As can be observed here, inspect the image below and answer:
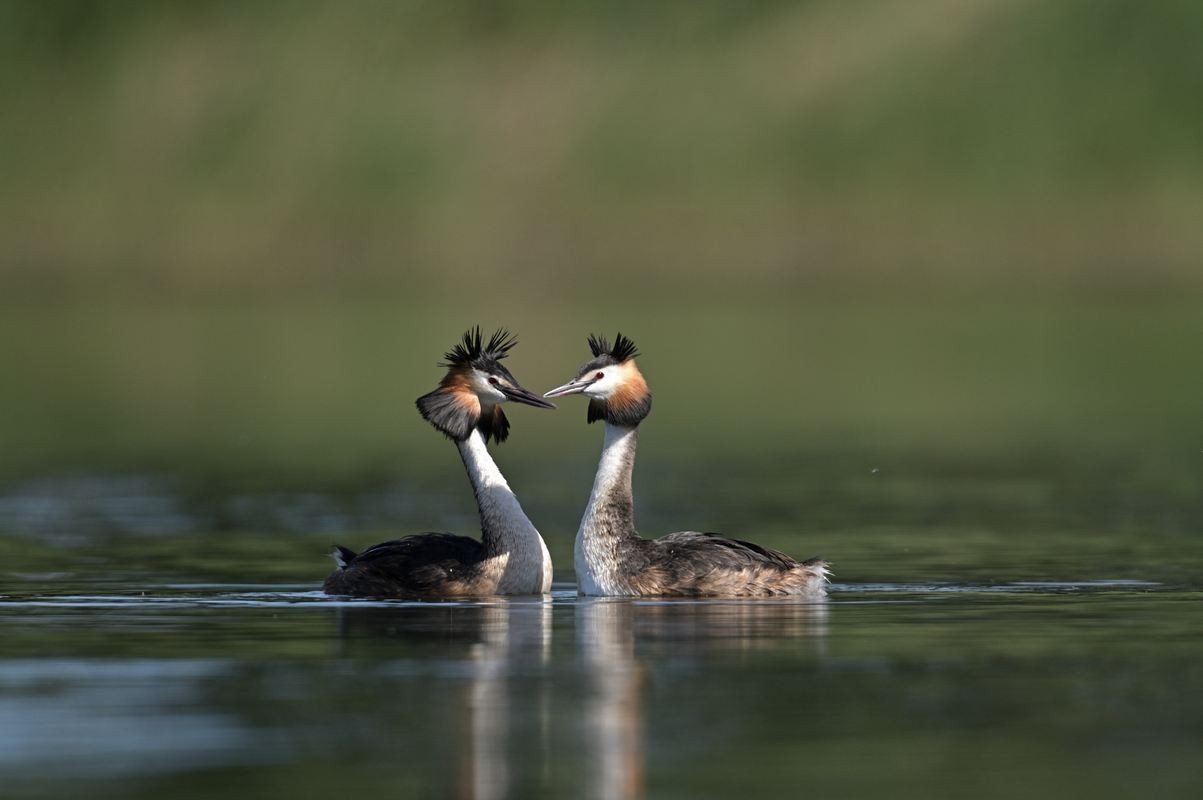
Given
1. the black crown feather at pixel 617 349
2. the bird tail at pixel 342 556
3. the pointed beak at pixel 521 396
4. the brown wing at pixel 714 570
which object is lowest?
the brown wing at pixel 714 570

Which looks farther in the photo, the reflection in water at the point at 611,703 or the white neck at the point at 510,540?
the white neck at the point at 510,540

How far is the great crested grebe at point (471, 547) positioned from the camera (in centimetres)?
2253

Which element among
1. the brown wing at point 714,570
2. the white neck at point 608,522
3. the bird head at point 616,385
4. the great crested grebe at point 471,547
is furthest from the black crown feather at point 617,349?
the brown wing at point 714,570

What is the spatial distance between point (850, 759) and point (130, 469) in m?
25.0

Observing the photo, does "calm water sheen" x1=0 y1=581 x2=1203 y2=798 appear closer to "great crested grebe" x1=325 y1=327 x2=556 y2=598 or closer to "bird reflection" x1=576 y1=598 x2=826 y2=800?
"bird reflection" x1=576 y1=598 x2=826 y2=800

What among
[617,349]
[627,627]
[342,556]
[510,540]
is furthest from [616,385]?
[627,627]

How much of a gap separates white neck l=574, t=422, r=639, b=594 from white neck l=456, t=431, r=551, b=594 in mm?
314

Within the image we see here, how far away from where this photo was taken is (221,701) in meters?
16.5

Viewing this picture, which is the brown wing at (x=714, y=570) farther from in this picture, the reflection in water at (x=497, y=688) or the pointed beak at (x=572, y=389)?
the pointed beak at (x=572, y=389)

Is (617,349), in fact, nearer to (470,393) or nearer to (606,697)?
(470,393)

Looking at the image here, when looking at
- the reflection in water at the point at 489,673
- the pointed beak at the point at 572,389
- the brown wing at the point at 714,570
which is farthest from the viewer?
the pointed beak at the point at 572,389

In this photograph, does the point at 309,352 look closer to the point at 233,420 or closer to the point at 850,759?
the point at 233,420

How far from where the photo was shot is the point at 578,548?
22.8m

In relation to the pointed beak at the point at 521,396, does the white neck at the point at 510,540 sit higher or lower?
lower
